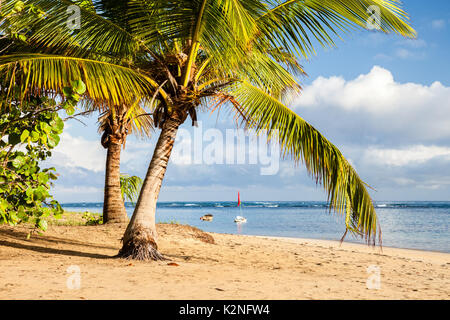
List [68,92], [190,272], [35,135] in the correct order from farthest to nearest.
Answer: [190,272] → [68,92] → [35,135]

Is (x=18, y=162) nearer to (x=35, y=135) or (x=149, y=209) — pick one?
(x=35, y=135)

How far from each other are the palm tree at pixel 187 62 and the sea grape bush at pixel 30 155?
0.83m

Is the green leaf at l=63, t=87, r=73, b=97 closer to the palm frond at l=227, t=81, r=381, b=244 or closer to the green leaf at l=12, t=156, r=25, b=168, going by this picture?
the green leaf at l=12, t=156, r=25, b=168

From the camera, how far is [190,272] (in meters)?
5.92

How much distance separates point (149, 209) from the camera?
7141 millimetres

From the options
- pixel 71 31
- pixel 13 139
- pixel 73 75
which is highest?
pixel 71 31

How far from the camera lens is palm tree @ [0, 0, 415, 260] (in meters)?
6.46

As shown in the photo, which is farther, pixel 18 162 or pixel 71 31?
pixel 71 31

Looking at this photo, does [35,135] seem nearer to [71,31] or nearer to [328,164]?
[71,31]

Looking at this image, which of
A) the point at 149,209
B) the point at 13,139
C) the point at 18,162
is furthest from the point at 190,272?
the point at 13,139

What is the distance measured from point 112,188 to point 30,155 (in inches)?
232

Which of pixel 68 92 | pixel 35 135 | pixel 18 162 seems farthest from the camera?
pixel 68 92

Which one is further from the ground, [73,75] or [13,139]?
[73,75]

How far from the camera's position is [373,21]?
21.4 ft
